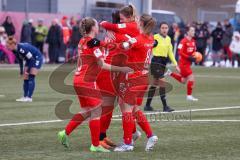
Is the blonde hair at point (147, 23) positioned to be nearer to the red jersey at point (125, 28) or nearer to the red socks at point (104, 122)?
the red jersey at point (125, 28)

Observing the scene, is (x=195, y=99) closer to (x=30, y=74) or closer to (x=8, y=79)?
(x=30, y=74)

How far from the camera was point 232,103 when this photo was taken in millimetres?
18109

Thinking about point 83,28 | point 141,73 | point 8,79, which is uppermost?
point 83,28

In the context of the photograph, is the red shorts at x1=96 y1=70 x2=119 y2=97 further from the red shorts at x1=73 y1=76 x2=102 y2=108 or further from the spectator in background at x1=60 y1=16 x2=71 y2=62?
the spectator in background at x1=60 y1=16 x2=71 y2=62

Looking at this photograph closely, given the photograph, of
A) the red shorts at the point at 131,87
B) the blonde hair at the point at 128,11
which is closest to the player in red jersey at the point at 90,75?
the red shorts at the point at 131,87


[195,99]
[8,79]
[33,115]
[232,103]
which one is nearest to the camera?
[33,115]

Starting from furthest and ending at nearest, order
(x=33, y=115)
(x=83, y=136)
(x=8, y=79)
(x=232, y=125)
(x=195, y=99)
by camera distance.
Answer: (x=8, y=79)
(x=195, y=99)
(x=33, y=115)
(x=232, y=125)
(x=83, y=136)

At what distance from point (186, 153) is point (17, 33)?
25730mm

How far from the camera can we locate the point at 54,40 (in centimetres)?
3438

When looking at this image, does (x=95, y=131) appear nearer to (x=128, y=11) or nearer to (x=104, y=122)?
(x=104, y=122)

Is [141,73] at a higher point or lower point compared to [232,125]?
higher

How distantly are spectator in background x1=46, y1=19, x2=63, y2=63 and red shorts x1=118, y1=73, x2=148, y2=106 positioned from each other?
76.8 ft

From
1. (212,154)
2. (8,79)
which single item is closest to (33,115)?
(212,154)

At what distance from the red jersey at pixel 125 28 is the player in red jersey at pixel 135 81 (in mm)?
80
